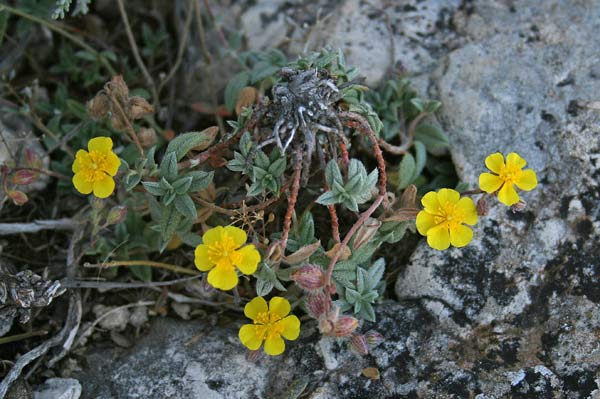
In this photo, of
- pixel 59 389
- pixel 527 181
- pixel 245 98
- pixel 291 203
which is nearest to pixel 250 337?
pixel 291 203

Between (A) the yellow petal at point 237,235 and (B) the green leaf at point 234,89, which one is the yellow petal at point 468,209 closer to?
(A) the yellow petal at point 237,235

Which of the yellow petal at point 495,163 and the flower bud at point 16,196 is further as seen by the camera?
the flower bud at point 16,196

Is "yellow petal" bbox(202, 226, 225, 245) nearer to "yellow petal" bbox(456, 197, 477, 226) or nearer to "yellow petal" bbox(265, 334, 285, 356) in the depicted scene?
"yellow petal" bbox(265, 334, 285, 356)

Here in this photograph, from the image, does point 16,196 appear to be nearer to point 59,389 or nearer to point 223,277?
point 59,389

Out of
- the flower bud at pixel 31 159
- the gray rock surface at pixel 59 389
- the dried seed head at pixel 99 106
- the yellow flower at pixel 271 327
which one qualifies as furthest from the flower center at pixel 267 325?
the flower bud at pixel 31 159

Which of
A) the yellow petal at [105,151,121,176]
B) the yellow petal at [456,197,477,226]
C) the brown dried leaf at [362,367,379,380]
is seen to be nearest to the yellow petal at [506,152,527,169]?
the yellow petal at [456,197,477,226]

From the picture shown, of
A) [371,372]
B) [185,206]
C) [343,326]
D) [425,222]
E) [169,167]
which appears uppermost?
[169,167]
